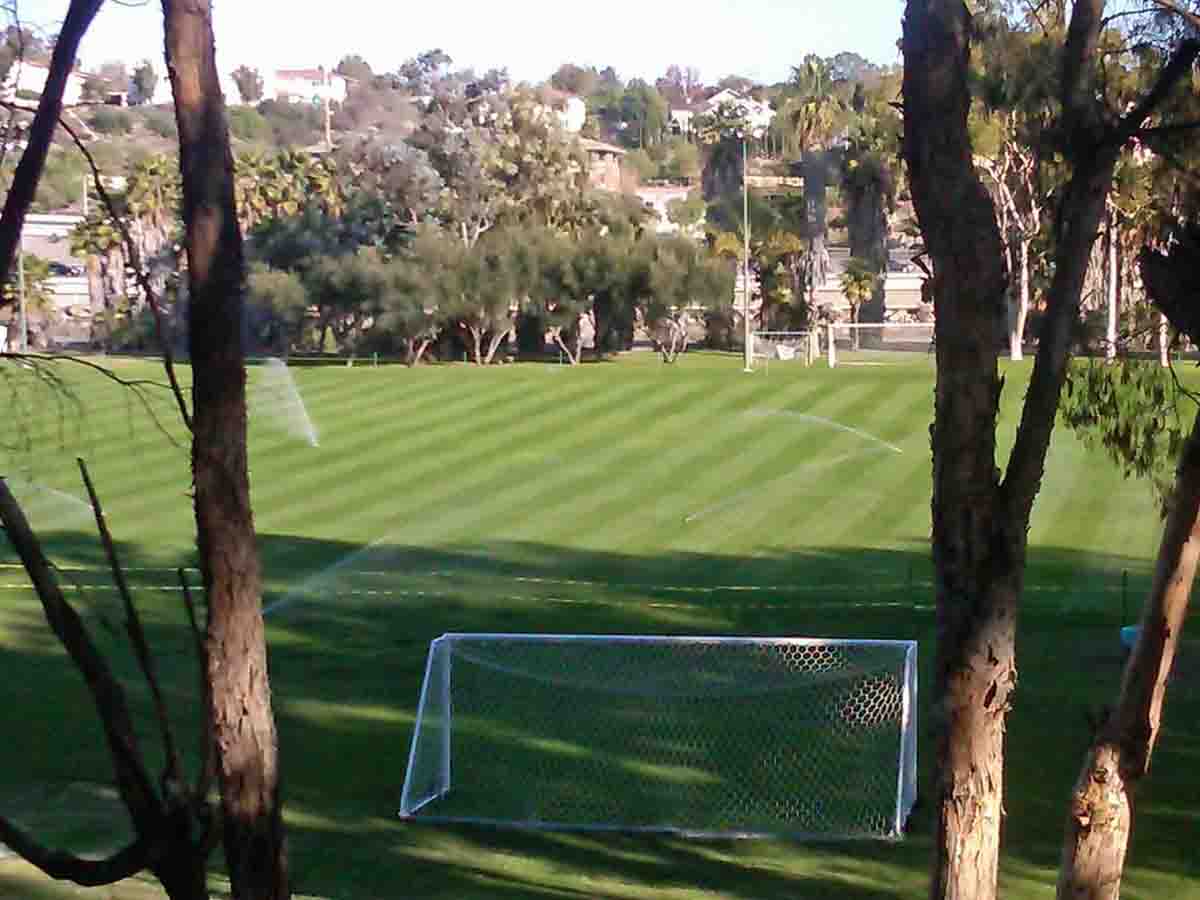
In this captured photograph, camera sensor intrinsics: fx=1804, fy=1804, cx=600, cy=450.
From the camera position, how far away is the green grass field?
44.9ft

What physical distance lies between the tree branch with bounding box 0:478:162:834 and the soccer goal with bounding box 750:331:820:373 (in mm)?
49229

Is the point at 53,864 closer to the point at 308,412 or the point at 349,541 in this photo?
the point at 349,541

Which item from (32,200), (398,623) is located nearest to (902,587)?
(398,623)

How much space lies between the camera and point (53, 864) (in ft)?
11.4

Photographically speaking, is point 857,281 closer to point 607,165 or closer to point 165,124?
point 607,165

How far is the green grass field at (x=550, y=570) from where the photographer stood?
13695 millimetres

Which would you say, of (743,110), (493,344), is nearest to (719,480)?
(493,344)

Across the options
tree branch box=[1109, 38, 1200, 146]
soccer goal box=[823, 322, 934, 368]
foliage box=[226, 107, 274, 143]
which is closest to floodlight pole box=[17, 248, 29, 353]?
tree branch box=[1109, 38, 1200, 146]

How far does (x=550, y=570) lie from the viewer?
28531 mm

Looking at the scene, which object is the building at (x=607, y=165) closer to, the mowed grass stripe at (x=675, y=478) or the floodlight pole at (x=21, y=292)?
the mowed grass stripe at (x=675, y=478)

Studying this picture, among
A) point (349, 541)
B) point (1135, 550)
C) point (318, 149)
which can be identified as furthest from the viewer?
point (318, 149)

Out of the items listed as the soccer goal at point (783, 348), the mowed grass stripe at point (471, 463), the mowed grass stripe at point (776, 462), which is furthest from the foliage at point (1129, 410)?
the soccer goal at point (783, 348)

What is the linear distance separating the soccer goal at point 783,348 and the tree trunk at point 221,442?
47512mm

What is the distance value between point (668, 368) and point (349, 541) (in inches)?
927
